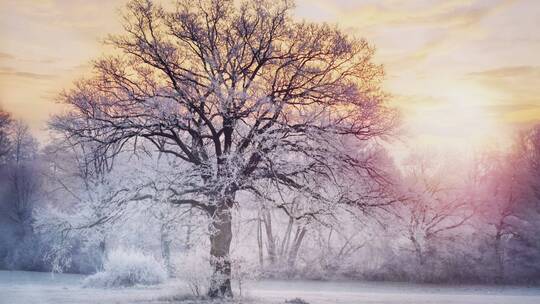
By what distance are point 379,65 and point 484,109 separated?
5.19 m

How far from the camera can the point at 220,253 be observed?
13.5 meters

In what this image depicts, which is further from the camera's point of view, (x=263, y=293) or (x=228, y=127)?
(x=263, y=293)

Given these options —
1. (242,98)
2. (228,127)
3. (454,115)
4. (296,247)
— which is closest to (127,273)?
(228,127)

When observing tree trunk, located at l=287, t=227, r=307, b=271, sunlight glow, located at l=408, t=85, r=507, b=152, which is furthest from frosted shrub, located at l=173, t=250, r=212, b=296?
tree trunk, located at l=287, t=227, r=307, b=271

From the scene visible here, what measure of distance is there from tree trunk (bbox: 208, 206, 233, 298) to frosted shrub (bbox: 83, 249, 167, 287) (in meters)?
5.91

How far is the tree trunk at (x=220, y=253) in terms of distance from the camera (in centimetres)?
1292

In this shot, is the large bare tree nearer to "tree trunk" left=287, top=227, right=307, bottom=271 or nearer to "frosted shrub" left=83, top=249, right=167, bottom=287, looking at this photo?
"frosted shrub" left=83, top=249, right=167, bottom=287

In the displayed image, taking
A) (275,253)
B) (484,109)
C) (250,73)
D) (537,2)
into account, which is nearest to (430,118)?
(484,109)

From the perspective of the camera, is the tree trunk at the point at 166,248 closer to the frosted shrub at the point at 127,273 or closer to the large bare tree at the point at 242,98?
the frosted shrub at the point at 127,273

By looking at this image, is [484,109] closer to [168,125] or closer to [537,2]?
[537,2]

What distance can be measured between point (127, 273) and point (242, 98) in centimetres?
848

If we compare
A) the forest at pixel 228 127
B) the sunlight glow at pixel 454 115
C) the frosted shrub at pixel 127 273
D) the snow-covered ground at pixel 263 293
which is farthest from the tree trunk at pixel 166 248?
the sunlight glow at pixel 454 115

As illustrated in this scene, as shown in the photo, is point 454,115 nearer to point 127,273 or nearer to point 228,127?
point 228,127

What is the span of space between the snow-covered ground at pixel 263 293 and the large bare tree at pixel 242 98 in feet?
7.89
